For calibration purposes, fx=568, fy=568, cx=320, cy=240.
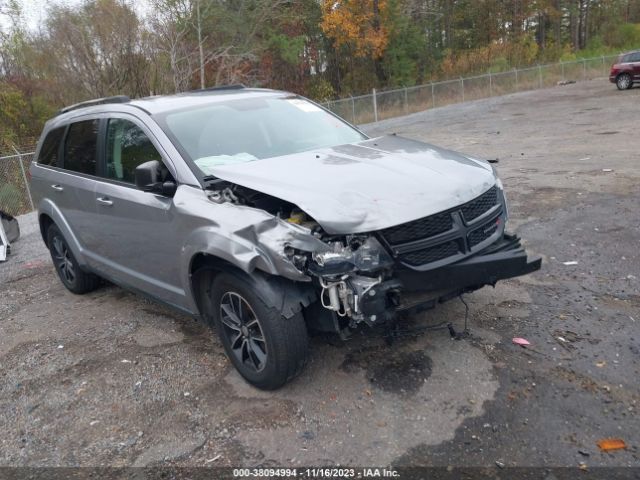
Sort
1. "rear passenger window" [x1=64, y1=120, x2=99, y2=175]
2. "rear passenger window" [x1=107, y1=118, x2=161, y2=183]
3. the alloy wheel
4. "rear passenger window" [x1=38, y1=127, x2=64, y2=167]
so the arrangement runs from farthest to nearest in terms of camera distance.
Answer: "rear passenger window" [x1=38, y1=127, x2=64, y2=167], "rear passenger window" [x1=64, y1=120, x2=99, y2=175], "rear passenger window" [x1=107, y1=118, x2=161, y2=183], the alloy wheel

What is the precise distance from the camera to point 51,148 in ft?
18.8

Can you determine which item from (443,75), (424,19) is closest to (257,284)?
(443,75)

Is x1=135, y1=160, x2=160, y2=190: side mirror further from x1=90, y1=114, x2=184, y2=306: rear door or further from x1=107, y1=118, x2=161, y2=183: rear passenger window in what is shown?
x1=107, y1=118, x2=161, y2=183: rear passenger window

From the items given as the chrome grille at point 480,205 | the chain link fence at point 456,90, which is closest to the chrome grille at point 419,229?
the chrome grille at point 480,205

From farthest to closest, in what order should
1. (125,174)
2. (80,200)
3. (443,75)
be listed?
(443,75) < (80,200) < (125,174)

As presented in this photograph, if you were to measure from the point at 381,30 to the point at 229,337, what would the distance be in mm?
35381

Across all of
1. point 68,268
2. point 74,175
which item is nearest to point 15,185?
point 68,268

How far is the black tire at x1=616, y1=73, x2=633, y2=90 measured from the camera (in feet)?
83.3

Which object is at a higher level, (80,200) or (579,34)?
(579,34)

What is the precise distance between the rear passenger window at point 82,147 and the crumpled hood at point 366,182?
1653mm

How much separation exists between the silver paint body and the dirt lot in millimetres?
552

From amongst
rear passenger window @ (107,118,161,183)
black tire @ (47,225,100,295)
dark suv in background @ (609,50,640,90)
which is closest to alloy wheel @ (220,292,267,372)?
rear passenger window @ (107,118,161,183)

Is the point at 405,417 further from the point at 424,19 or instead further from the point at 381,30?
the point at 424,19

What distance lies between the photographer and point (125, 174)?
4484mm
